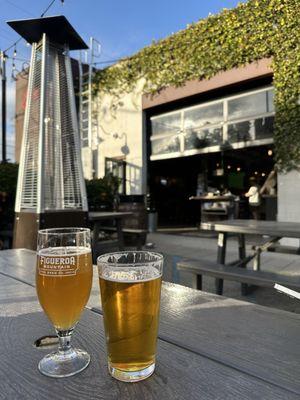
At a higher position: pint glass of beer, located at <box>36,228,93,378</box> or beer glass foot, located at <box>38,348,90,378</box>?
pint glass of beer, located at <box>36,228,93,378</box>

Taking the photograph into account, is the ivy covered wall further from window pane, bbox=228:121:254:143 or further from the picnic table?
the picnic table

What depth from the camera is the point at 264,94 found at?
22.2 feet

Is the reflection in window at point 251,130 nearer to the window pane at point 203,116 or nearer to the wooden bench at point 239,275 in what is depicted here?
the window pane at point 203,116

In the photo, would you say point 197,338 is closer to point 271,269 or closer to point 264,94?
point 271,269

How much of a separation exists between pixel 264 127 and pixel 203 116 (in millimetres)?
1544

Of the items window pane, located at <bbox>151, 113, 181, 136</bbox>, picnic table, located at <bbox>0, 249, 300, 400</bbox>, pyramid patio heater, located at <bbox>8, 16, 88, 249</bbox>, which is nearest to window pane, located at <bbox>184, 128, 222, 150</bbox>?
window pane, located at <bbox>151, 113, 181, 136</bbox>

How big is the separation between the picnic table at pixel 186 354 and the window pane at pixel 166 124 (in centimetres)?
765

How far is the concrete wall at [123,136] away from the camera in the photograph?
856 centimetres

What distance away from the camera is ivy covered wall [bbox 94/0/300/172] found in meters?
5.87

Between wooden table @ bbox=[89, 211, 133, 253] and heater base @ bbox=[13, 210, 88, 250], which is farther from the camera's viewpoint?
wooden table @ bbox=[89, 211, 133, 253]

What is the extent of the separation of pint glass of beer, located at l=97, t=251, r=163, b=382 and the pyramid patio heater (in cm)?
332

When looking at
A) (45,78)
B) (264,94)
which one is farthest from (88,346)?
(264,94)

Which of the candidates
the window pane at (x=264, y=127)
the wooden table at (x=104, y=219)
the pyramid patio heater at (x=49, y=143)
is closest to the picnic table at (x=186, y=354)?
the pyramid patio heater at (x=49, y=143)

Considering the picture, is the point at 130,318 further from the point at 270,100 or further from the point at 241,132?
the point at 241,132
